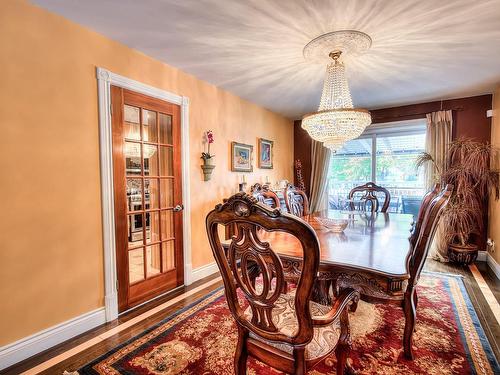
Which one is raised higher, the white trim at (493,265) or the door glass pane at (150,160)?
the door glass pane at (150,160)

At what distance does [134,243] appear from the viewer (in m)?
2.47

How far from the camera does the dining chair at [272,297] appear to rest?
0.94m

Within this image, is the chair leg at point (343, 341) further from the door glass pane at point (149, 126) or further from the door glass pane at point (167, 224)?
the door glass pane at point (149, 126)

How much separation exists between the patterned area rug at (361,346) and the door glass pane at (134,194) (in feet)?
3.54

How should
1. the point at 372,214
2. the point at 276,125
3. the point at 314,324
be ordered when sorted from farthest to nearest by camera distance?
the point at 276,125 → the point at 372,214 → the point at 314,324

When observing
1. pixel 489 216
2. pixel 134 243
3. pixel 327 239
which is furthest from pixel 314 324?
pixel 489 216

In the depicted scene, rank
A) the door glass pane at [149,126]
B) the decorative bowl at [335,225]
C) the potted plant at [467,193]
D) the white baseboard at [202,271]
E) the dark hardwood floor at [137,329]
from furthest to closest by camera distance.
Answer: the potted plant at [467,193] → the white baseboard at [202,271] → the door glass pane at [149,126] → the decorative bowl at [335,225] → the dark hardwood floor at [137,329]

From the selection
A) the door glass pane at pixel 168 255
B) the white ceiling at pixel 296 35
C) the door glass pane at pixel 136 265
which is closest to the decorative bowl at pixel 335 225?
the white ceiling at pixel 296 35

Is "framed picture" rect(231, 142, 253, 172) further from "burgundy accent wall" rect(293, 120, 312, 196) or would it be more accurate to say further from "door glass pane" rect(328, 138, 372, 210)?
"door glass pane" rect(328, 138, 372, 210)

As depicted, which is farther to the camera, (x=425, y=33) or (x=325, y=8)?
(x=425, y=33)

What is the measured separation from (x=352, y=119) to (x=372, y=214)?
A: 4.50 feet

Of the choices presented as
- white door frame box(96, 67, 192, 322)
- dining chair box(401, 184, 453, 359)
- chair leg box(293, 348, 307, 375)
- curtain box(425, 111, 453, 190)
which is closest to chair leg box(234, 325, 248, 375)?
chair leg box(293, 348, 307, 375)

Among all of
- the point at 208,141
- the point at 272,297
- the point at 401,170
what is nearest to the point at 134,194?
the point at 208,141

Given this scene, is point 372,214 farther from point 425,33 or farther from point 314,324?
point 314,324
